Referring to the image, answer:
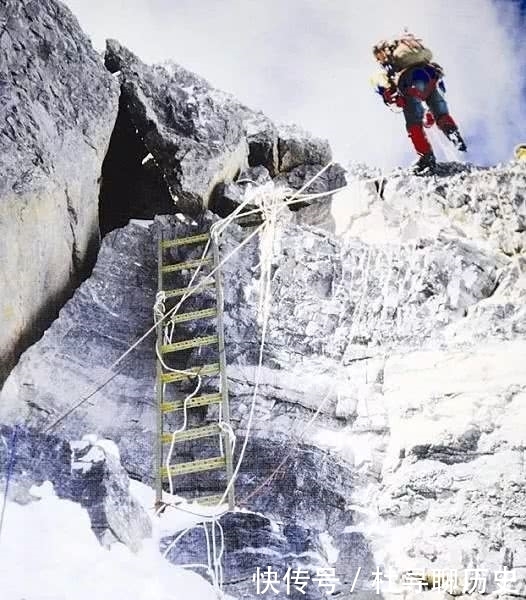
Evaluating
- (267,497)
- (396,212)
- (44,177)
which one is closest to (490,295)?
(396,212)

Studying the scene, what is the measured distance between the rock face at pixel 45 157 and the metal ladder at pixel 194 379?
58cm

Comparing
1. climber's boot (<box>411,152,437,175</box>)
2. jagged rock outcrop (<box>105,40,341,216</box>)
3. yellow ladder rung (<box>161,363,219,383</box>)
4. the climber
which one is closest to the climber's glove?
the climber

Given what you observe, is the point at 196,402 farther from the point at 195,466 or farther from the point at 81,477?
the point at 81,477

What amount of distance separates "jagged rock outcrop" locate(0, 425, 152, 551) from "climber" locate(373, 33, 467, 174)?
2778mm

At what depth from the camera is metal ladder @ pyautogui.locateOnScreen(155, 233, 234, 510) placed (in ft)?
13.3

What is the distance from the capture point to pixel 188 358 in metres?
4.57

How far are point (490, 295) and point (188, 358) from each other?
1763mm

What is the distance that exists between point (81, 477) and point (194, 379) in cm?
87

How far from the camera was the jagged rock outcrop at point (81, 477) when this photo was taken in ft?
12.2

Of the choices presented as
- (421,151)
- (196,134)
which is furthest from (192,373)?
(421,151)

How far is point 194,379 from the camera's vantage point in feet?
14.6

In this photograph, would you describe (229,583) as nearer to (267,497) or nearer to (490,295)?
(267,497)

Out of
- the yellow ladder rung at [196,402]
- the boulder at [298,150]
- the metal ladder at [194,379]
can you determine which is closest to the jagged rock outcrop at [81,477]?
the metal ladder at [194,379]

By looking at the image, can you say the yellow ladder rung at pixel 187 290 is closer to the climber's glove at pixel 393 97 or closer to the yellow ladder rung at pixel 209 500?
the yellow ladder rung at pixel 209 500
